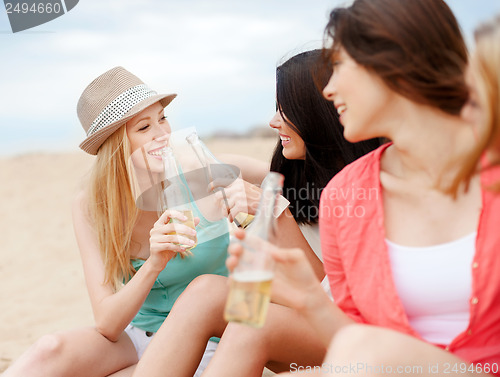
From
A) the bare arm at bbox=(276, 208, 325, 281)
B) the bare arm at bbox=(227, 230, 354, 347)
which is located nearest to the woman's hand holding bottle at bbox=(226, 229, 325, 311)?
the bare arm at bbox=(227, 230, 354, 347)

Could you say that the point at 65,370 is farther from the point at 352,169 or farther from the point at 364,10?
the point at 364,10

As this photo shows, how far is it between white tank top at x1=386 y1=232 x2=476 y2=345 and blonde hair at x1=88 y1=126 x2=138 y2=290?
1.49 metres

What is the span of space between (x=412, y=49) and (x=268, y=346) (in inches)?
46.0

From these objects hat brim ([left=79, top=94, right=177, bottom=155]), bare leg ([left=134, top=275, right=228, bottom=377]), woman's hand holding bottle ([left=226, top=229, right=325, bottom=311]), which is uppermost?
hat brim ([left=79, top=94, right=177, bottom=155])

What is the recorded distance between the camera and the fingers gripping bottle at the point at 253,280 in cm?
167

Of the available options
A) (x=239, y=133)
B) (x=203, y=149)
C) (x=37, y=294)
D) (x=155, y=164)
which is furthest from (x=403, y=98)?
(x=239, y=133)

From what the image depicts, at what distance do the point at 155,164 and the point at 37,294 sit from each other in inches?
159

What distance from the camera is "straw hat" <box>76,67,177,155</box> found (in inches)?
122

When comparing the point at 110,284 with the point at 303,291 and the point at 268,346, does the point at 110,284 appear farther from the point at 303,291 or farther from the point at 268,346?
the point at 303,291

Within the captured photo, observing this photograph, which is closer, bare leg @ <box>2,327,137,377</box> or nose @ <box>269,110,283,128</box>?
bare leg @ <box>2,327,137,377</box>

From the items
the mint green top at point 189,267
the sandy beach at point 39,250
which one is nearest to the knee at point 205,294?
the mint green top at point 189,267

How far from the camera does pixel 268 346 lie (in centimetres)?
237

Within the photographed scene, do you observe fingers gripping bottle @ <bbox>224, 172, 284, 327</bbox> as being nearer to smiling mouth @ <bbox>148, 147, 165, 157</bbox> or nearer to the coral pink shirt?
the coral pink shirt

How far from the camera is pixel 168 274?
301 centimetres
